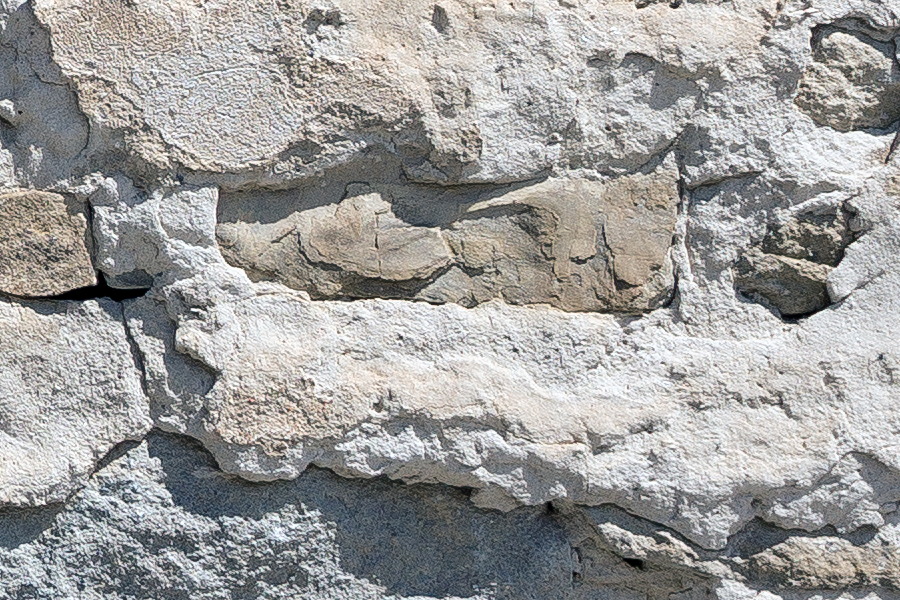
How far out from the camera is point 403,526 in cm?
132

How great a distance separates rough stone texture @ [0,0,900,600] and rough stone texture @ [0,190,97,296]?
11 mm

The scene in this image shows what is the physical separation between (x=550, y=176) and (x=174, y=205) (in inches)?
18.4

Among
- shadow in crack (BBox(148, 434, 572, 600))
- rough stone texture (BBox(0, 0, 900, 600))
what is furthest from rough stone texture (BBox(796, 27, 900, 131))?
shadow in crack (BBox(148, 434, 572, 600))

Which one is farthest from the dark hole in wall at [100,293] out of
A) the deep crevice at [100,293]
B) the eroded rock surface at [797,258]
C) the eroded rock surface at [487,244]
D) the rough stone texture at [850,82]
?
the rough stone texture at [850,82]

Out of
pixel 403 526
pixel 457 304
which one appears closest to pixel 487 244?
pixel 457 304

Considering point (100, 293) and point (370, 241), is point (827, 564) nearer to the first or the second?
point (370, 241)

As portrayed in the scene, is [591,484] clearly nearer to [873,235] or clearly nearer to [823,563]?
[823,563]

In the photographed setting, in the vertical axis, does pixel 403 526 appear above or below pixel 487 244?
below

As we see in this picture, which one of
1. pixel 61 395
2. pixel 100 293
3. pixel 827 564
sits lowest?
pixel 827 564

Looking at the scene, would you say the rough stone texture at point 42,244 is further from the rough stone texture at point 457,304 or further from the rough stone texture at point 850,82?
the rough stone texture at point 850,82

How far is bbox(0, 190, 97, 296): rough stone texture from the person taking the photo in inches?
48.1

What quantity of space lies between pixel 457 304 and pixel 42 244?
0.51m

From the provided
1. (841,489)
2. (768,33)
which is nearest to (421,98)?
(768,33)

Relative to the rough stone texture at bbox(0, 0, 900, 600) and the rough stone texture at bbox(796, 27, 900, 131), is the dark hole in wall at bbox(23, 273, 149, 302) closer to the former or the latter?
the rough stone texture at bbox(0, 0, 900, 600)
